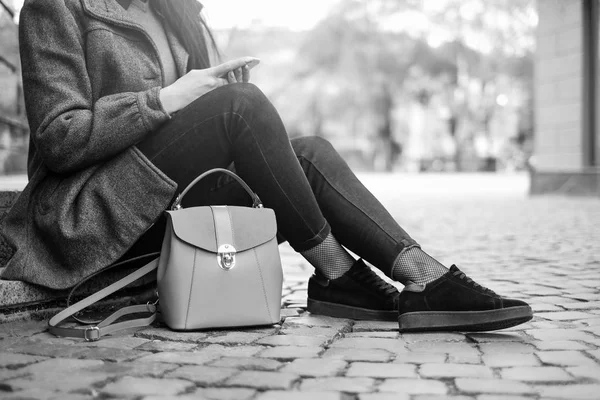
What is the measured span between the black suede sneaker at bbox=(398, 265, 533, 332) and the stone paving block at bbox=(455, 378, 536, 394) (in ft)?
1.88

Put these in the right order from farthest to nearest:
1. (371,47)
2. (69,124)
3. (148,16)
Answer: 1. (371,47)
2. (148,16)
3. (69,124)

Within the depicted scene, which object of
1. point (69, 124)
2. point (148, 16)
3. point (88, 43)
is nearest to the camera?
point (69, 124)

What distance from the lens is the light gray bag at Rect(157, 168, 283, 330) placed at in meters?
2.52

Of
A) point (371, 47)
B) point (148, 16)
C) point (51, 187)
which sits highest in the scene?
point (371, 47)

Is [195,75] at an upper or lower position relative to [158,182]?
upper

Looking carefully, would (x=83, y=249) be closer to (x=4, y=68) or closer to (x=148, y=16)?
(x=148, y=16)

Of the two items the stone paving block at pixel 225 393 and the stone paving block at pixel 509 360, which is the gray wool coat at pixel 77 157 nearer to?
the stone paving block at pixel 225 393

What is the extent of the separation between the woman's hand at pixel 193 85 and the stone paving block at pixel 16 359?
96 centimetres

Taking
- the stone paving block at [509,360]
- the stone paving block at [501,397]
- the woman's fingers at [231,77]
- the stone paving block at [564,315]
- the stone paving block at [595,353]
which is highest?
the woman's fingers at [231,77]

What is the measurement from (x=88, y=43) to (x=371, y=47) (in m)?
28.8

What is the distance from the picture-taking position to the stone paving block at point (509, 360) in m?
2.17

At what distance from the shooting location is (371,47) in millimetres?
30812

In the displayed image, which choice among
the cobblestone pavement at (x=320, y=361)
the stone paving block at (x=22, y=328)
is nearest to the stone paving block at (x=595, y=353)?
the cobblestone pavement at (x=320, y=361)

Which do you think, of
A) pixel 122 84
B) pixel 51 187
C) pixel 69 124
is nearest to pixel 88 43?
pixel 122 84
